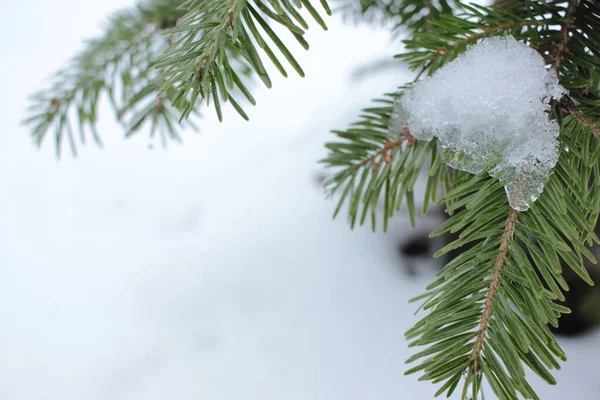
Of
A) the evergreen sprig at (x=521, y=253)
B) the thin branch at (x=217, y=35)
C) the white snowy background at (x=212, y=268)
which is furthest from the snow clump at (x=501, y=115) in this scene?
the white snowy background at (x=212, y=268)

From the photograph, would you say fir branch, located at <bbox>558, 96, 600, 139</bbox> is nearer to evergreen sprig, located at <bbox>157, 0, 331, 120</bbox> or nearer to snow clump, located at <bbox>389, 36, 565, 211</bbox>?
snow clump, located at <bbox>389, 36, 565, 211</bbox>

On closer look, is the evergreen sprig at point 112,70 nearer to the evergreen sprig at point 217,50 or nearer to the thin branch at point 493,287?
the evergreen sprig at point 217,50

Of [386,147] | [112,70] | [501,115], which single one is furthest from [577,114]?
[112,70]

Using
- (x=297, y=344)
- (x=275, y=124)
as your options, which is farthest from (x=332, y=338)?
(x=275, y=124)

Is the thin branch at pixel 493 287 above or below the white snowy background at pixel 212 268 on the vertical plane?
below

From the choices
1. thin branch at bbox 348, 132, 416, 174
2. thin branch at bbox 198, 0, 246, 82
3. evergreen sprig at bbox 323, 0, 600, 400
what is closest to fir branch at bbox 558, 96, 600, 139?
evergreen sprig at bbox 323, 0, 600, 400
